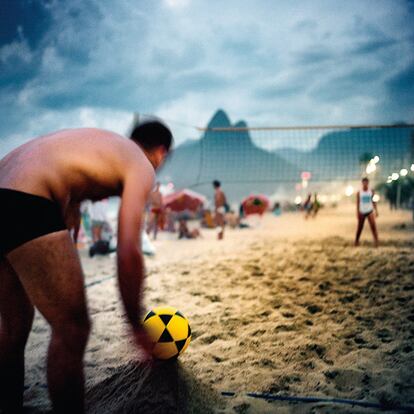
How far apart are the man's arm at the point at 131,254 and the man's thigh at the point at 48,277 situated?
28 centimetres

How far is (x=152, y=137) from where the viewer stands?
1599 mm

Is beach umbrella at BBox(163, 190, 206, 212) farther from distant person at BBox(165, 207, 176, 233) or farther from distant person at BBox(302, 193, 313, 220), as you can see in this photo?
distant person at BBox(302, 193, 313, 220)

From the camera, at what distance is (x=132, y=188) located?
120 cm

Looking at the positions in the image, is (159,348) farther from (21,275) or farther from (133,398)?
(21,275)

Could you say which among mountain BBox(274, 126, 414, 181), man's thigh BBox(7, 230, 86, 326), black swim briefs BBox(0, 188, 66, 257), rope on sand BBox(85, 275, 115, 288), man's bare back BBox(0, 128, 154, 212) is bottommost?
rope on sand BBox(85, 275, 115, 288)

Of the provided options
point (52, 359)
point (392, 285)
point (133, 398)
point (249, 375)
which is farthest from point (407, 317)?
point (52, 359)

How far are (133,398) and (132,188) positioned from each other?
1.25m

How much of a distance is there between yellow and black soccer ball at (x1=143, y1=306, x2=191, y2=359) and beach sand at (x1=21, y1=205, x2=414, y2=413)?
3.8 inches

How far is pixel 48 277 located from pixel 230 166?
105125mm

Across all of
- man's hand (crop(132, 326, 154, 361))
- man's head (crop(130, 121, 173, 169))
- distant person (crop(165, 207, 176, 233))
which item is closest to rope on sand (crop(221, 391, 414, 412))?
man's hand (crop(132, 326, 154, 361))

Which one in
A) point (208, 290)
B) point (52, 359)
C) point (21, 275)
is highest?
point (21, 275)

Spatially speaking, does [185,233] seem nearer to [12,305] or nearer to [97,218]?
[97,218]

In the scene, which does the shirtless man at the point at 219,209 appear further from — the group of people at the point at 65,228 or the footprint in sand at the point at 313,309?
the group of people at the point at 65,228

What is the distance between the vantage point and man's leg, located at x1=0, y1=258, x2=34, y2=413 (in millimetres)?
1422
